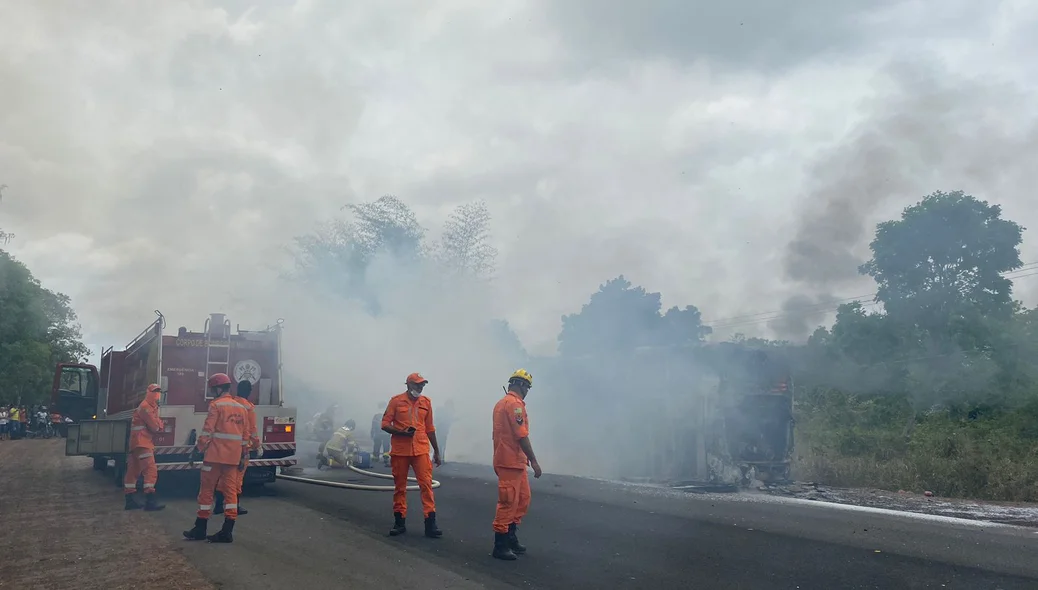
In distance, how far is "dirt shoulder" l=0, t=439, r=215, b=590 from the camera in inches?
247

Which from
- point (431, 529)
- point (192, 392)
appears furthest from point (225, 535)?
point (192, 392)

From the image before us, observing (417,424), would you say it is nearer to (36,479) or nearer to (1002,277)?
(36,479)

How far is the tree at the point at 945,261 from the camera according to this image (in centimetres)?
2084

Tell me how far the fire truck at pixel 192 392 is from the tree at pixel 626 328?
27.5 feet

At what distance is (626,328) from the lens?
68.5ft

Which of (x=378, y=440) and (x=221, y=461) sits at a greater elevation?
(x=221, y=461)

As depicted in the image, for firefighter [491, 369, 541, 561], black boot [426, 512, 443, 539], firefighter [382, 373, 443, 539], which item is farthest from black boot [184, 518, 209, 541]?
firefighter [491, 369, 541, 561]

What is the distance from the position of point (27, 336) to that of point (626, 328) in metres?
31.0

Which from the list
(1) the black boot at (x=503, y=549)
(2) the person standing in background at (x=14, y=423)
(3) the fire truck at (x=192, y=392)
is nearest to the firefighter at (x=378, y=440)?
(3) the fire truck at (x=192, y=392)

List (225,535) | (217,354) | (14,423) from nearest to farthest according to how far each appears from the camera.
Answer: (225,535) < (217,354) < (14,423)

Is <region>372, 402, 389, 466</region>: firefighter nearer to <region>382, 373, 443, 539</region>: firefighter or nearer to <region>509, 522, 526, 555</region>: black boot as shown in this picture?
<region>382, 373, 443, 539</region>: firefighter

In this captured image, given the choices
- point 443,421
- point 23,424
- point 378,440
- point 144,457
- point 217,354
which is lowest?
point 23,424

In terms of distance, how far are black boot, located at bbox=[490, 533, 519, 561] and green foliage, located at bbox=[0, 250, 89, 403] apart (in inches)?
1234

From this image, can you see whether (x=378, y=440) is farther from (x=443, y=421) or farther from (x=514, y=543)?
(x=514, y=543)
